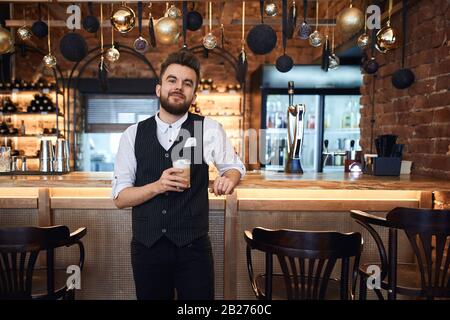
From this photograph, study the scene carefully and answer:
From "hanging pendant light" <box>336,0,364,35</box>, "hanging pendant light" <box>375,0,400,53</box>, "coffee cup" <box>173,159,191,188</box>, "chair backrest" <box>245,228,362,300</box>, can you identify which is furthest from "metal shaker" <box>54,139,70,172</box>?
"hanging pendant light" <box>375,0,400,53</box>

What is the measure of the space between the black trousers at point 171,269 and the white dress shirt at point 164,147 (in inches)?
11.7

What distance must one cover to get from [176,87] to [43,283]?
3.68 feet

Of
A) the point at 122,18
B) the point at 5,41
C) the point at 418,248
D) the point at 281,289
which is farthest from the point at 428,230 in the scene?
the point at 5,41

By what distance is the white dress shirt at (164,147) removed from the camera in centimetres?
178

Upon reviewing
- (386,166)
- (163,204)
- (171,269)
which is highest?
(386,166)

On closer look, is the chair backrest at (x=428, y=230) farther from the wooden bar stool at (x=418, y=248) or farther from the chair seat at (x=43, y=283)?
the chair seat at (x=43, y=283)

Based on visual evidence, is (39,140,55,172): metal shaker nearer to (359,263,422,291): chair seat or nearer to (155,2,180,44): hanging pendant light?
(155,2,180,44): hanging pendant light

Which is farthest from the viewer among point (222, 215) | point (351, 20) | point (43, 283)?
point (351, 20)

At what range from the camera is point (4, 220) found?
8.29ft

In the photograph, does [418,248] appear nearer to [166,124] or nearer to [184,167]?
[184,167]

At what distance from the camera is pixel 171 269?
1777 mm

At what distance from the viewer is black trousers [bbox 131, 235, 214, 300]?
175 centimetres

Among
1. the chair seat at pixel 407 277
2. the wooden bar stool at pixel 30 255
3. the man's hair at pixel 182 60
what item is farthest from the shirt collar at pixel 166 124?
the chair seat at pixel 407 277
